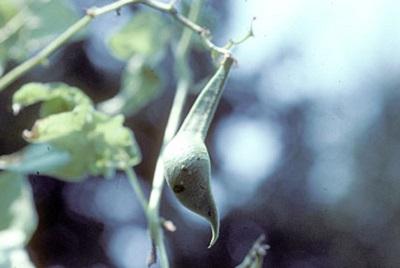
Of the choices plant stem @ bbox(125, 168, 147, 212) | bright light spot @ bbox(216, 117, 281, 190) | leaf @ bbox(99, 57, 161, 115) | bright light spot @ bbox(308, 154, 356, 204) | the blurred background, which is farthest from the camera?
bright light spot @ bbox(308, 154, 356, 204)

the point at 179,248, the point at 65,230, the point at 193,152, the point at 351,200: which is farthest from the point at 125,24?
the point at 351,200

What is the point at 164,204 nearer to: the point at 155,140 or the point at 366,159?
the point at 155,140

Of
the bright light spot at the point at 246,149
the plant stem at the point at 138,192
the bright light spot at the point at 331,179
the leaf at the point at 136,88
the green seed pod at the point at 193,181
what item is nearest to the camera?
the green seed pod at the point at 193,181

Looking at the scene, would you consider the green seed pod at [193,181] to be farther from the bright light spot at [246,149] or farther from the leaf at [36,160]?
the bright light spot at [246,149]

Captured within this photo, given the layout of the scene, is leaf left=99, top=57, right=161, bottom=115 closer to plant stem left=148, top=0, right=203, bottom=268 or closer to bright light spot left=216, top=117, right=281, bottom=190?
plant stem left=148, top=0, right=203, bottom=268

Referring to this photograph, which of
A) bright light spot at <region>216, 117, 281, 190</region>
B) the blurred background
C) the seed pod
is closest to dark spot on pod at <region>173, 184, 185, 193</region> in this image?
the seed pod

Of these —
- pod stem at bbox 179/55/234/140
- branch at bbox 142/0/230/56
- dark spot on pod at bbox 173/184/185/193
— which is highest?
branch at bbox 142/0/230/56

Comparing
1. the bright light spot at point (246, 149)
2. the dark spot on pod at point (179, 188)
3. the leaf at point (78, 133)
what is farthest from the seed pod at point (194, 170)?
the bright light spot at point (246, 149)

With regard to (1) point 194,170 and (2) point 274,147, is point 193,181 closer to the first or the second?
(1) point 194,170

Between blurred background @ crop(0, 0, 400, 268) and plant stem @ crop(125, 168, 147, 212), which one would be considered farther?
blurred background @ crop(0, 0, 400, 268)
